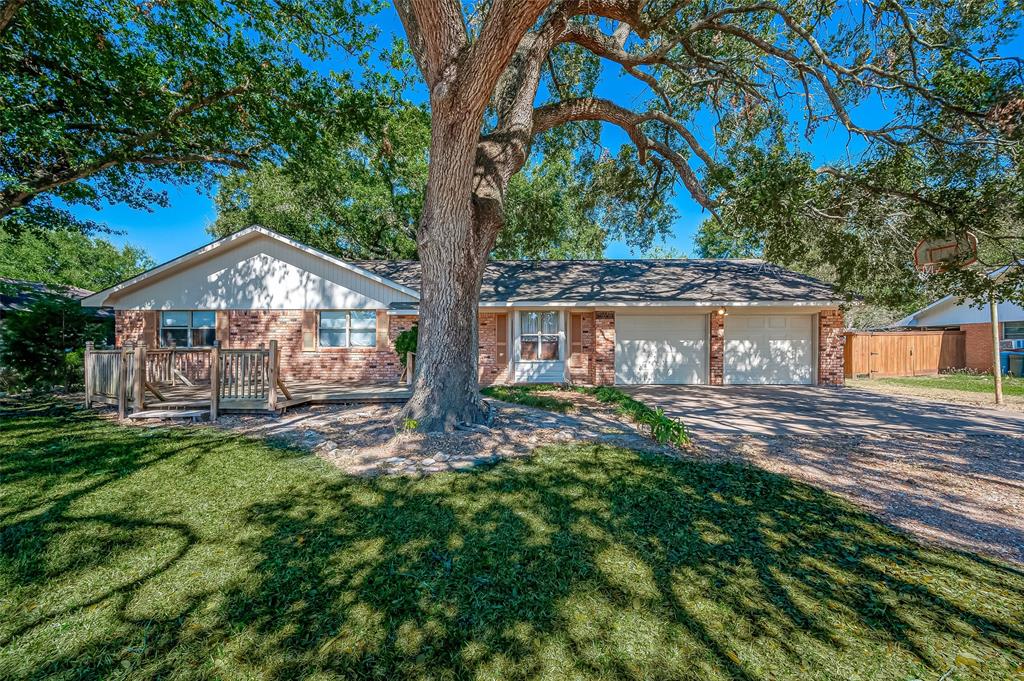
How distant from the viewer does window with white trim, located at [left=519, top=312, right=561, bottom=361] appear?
12266mm

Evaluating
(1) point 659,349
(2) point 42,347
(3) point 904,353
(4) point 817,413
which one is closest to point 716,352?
(1) point 659,349

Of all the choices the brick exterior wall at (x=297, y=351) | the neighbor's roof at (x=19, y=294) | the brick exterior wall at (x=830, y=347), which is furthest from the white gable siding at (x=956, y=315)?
the neighbor's roof at (x=19, y=294)

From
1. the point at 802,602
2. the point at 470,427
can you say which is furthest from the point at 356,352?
the point at 802,602

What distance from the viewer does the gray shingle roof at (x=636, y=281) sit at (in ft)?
38.0

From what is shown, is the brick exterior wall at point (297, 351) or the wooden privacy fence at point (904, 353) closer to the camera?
the brick exterior wall at point (297, 351)

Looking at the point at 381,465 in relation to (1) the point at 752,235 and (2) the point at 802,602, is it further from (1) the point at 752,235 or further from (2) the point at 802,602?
(1) the point at 752,235

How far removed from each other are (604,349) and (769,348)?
4.92 meters

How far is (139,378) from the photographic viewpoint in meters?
7.00

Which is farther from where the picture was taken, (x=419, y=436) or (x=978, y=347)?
(x=978, y=347)

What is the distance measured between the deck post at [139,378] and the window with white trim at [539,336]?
27.6 feet

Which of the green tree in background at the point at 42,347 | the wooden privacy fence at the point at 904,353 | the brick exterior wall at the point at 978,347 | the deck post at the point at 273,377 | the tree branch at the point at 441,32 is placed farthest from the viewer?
the brick exterior wall at the point at 978,347

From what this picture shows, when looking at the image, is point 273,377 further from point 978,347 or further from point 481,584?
point 978,347

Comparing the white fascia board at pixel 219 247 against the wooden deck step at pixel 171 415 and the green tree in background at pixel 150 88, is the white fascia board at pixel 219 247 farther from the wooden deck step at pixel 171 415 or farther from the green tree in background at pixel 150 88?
the wooden deck step at pixel 171 415

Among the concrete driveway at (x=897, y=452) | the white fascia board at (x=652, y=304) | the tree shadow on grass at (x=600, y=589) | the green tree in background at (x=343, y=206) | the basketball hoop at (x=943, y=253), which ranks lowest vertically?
the tree shadow on grass at (x=600, y=589)
